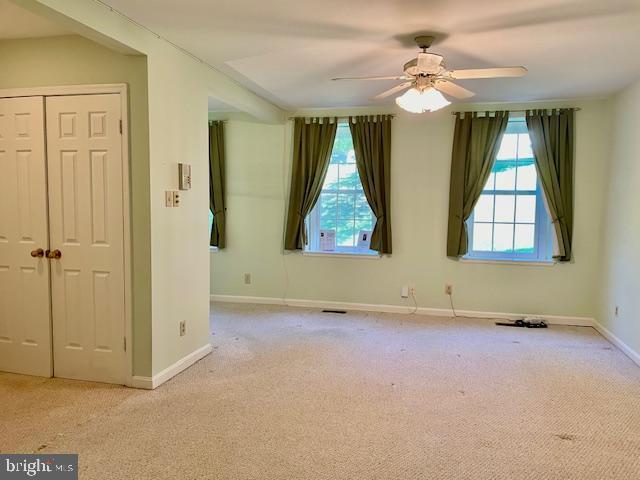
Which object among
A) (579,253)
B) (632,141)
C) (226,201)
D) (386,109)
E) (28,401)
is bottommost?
(28,401)

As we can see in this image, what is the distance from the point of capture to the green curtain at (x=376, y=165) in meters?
5.54

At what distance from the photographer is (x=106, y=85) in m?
3.25

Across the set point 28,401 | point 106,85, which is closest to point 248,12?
point 106,85

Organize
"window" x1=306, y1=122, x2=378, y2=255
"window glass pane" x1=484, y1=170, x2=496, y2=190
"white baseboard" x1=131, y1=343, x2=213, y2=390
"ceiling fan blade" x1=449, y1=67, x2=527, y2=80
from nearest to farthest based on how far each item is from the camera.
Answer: "ceiling fan blade" x1=449, y1=67, x2=527, y2=80, "white baseboard" x1=131, y1=343, x2=213, y2=390, "window glass pane" x1=484, y1=170, x2=496, y2=190, "window" x1=306, y1=122, x2=378, y2=255

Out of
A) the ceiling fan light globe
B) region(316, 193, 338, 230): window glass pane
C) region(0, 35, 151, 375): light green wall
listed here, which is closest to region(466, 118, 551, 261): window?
region(316, 193, 338, 230): window glass pane

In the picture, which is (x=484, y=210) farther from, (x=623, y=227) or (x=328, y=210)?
(x=328, y=210)

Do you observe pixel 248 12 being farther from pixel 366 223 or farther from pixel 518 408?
pixel 366 223

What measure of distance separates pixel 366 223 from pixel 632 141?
2.84 meters

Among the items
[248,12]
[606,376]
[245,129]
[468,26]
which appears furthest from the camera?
[245,129]

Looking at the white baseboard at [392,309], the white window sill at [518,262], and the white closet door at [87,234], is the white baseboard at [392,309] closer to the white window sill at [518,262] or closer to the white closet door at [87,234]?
the white window sill at [518,262]

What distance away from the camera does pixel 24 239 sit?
351 cm

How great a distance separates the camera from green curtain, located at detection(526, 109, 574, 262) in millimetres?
5105

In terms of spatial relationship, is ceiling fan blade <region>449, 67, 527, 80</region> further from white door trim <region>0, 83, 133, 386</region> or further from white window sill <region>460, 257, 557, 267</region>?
white window sill <region>460, 257, 557, 267</region>

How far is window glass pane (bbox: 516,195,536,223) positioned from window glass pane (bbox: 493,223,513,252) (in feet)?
0.49
